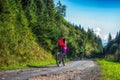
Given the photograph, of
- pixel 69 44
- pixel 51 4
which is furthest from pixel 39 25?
pixel 69 44

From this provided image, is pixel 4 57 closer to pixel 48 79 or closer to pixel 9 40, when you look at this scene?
pixel 9 40

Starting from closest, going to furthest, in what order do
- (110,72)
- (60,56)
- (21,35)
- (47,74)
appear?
(47,74) → (110,72) → (60,56) → (21,35)

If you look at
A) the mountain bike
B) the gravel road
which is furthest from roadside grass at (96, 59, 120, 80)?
the mountain bike

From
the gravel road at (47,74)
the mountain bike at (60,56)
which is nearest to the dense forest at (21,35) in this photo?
the mountain bike at (60,56)

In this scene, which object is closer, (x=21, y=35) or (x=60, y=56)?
(x=60, y=56)

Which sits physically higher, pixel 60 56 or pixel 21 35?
pixel 21 35

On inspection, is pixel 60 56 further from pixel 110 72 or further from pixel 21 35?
pixel 21 35

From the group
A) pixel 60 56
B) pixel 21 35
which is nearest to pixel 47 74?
pixel 60 56

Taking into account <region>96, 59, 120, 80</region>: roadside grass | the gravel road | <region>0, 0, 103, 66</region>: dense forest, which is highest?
<region>0, 0, 103, 66</region>: dense forest

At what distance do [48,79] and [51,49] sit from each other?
4151cm

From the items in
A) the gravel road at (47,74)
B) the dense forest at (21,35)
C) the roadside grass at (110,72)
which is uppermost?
the dense forest at (21,35)

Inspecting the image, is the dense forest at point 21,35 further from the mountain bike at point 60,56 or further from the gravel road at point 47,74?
the gravel road at point 47,74

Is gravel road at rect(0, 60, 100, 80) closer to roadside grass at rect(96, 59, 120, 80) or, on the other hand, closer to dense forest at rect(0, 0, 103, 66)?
roadside grass at rect(96, 59, 120, 80)

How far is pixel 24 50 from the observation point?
38.4 meters
